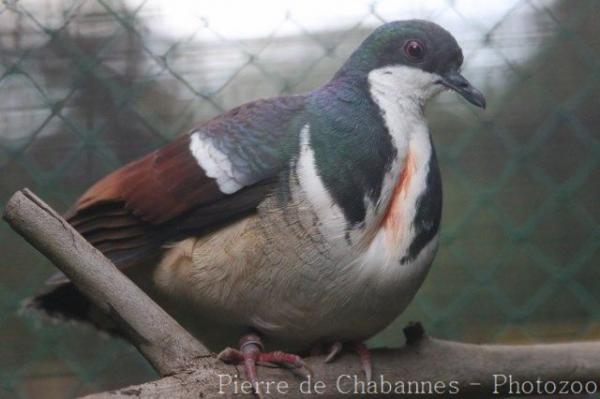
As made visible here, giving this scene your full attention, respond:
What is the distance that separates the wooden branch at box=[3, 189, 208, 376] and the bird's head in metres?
0.52

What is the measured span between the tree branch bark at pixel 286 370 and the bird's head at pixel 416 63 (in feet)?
1.27

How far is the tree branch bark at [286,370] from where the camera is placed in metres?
1.37

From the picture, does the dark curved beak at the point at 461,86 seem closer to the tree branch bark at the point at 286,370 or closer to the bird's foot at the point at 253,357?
the tree branch bark at the point at 286,370

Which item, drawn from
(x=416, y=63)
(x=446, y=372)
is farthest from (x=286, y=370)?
(x=416, y=63)

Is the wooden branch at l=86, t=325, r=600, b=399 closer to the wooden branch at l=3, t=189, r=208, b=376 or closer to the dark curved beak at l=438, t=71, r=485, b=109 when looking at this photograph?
the wooden branch at l=3, t=189, r=208, b=376

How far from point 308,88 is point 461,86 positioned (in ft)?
2.36

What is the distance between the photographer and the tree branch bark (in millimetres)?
1371

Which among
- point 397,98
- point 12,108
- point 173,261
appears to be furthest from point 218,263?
point 12,108

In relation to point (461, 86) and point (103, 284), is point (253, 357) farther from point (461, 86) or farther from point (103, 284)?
point (461, 86)

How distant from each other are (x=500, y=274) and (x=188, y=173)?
3.26 feet

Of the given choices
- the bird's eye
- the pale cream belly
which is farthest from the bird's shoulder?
the bird's eye

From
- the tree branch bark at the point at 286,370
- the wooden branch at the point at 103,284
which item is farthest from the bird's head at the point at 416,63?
the wooden branch at the point at 103,284

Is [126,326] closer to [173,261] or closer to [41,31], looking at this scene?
[173,261]

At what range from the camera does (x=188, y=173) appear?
162cm
